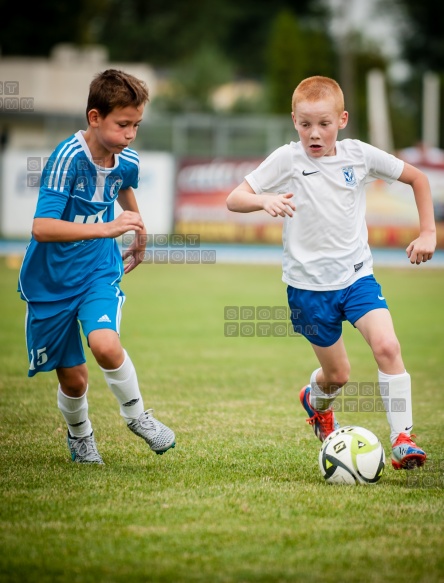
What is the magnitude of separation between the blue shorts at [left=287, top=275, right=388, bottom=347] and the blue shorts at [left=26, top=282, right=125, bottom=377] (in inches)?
40.7

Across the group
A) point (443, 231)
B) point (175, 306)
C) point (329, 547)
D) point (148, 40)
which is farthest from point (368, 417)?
point (148, 40)

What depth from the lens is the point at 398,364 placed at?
503 cm

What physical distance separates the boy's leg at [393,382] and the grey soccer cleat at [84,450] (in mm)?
1617

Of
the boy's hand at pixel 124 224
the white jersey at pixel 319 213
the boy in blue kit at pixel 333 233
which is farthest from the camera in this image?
the white jersey at pixel 319 213

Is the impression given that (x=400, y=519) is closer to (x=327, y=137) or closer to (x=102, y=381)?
(x=327, y=137)

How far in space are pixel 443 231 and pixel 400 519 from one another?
1895 centimetres

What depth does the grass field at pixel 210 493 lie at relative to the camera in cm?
358

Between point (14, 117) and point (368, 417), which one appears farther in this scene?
point (14, 117)

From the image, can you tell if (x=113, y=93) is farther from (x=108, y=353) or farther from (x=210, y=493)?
(x=210, y=493)

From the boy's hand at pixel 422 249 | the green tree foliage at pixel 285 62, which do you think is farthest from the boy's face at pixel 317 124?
the green tree foliage at pixel 285 62

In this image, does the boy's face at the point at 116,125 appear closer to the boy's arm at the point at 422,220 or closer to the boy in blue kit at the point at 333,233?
the boy in blue kit at the point at 333,233

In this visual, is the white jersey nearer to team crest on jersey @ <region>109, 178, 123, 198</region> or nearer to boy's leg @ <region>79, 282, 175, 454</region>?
team crest on jersey @ <region>109, 178, 123, 198</region>

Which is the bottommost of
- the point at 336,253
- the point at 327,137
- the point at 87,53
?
the point at 336,253

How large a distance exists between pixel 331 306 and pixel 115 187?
4.48 feet
